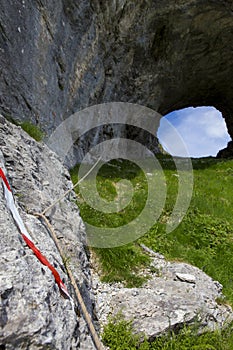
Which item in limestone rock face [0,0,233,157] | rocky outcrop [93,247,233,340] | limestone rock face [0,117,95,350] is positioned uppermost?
limestone rock face [0,0,233,157]

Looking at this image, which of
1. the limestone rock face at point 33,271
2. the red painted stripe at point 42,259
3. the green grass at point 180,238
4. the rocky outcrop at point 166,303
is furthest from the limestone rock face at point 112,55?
the rocky outcrop at point 166,303

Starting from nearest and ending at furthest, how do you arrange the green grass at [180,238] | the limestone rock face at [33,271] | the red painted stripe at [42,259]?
the limestone rock face at [33,271], the red painted stripe at [42,259], the green grass at [180,238]

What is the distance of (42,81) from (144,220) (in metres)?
5.61

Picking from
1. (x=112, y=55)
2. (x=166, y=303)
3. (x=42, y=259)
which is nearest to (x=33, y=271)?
(x=42, y=259)

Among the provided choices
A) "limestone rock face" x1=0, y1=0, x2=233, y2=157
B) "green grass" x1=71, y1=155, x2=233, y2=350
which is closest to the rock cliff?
"green grass" x1=71, y1=155, x2=233, y2=350

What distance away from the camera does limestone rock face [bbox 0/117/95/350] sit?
8.56ft

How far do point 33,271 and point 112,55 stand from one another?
16986 millimetres

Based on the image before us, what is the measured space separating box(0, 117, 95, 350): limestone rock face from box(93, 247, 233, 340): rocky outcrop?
0.64 meters

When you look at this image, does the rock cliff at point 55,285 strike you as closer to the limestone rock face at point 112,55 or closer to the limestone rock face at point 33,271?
the limestone rock face at point 33,271

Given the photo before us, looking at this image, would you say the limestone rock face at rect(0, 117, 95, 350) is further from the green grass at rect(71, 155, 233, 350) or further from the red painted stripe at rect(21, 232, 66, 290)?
the green grass at rect(71, 155, 233, 350)

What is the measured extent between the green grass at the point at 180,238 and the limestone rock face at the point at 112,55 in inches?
138

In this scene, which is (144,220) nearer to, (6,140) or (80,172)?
(80,172)

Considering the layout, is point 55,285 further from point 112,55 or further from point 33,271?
point 112,55

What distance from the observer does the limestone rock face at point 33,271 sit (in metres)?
2.61
